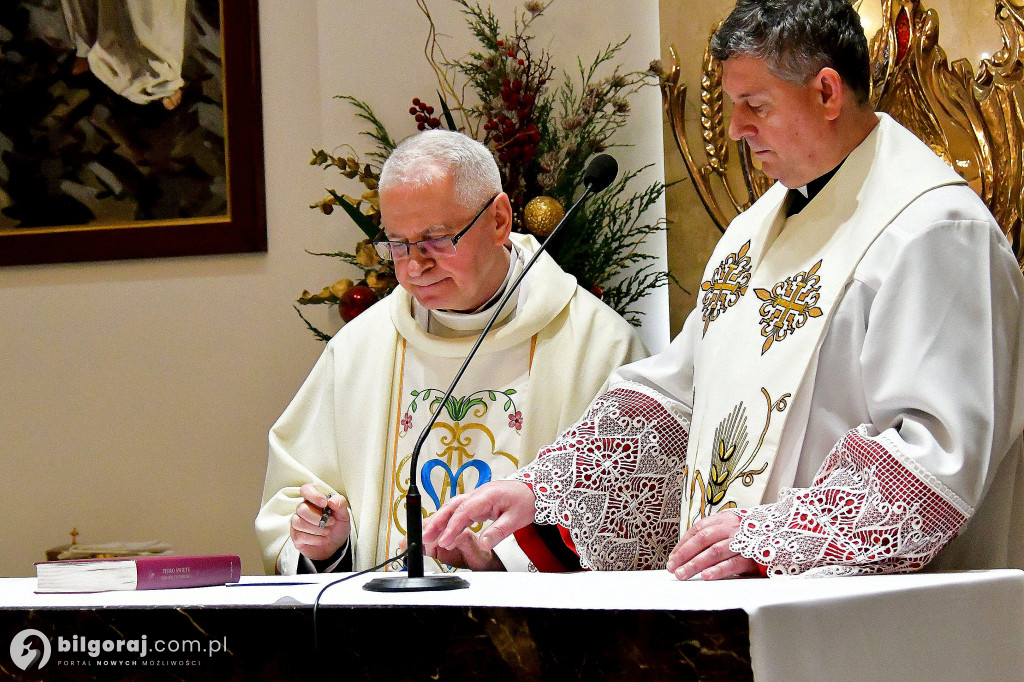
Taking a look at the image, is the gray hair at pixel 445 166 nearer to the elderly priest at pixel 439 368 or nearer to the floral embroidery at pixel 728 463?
the elderly priest at pixel 439 368

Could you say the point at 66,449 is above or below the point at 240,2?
below

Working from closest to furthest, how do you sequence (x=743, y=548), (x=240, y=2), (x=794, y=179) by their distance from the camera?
(x=743, y=548)
(x=794, y=179)
(x=240, y=2)

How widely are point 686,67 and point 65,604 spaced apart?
3.03 metres

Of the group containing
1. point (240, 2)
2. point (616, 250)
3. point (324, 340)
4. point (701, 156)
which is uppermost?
point (240, 2)

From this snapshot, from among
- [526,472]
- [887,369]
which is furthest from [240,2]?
[887,369]

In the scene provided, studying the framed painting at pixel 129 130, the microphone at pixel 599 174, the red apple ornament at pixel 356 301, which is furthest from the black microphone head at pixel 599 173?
the framed painting at pixel 129 130

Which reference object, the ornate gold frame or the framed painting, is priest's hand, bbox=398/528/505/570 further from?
the framed painting

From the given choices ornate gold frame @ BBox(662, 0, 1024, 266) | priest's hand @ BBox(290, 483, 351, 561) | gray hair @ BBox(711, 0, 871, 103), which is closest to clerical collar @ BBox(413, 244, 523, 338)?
priest's hand @ BBox(290, 483, 351, 561)

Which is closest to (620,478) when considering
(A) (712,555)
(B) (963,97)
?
(A) (712,555)

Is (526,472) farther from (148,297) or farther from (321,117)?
(148,297)

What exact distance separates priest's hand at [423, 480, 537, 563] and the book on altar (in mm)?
487

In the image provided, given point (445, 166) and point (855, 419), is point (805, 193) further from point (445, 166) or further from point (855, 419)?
point (445, 166)

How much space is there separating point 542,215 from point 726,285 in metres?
1.11

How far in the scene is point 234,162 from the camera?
4672mm
